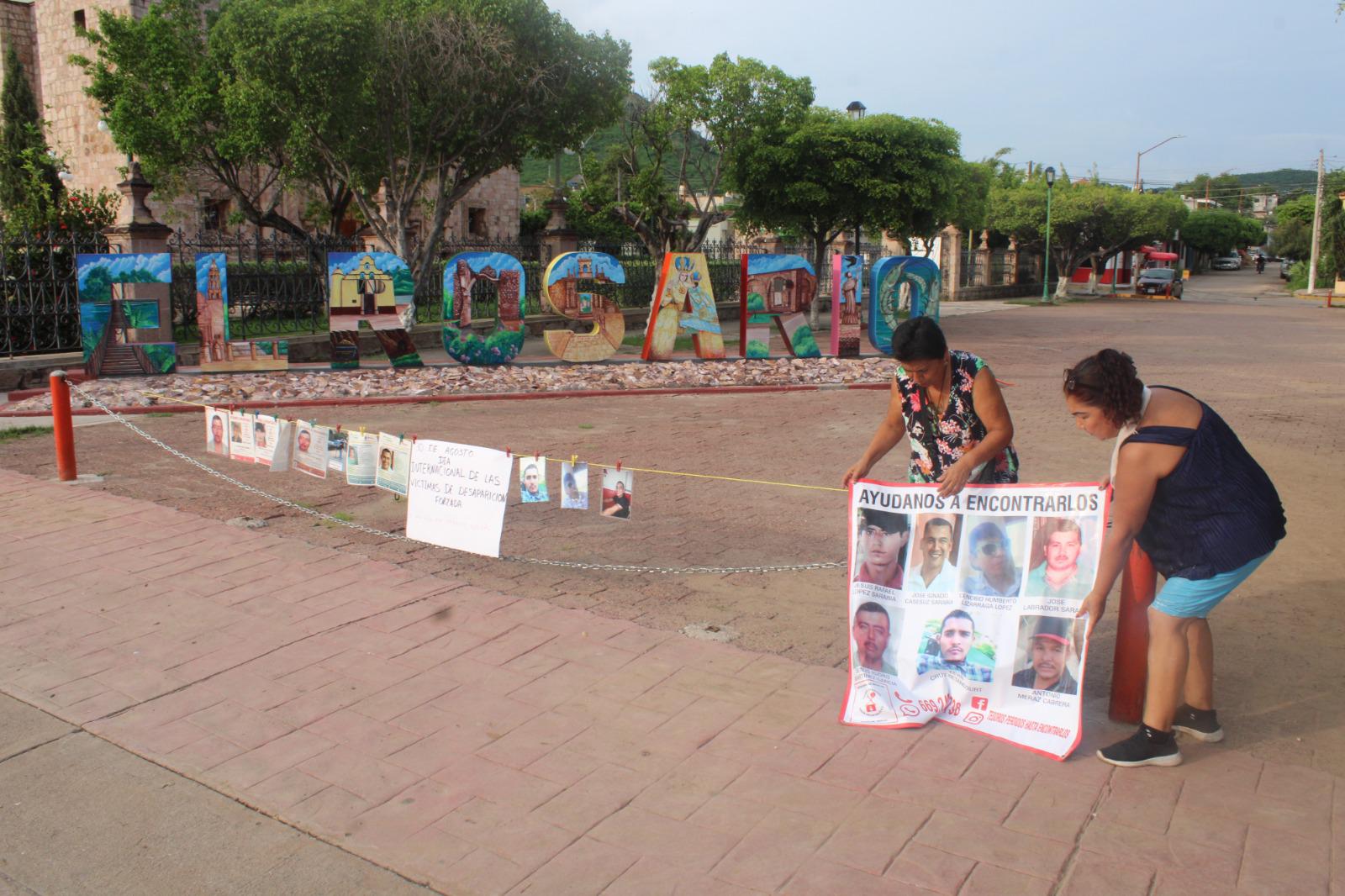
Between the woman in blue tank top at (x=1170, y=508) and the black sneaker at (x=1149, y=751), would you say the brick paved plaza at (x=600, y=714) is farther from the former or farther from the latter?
the woman in blue tank top at (x=1170, y=508)

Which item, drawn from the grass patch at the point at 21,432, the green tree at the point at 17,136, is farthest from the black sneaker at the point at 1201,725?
the green tree at the point at 17,136

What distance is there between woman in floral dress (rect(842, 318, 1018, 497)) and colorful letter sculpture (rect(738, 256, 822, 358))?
12.8 metres

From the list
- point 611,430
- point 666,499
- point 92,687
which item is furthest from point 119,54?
point 92,687

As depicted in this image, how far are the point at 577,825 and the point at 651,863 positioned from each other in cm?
36

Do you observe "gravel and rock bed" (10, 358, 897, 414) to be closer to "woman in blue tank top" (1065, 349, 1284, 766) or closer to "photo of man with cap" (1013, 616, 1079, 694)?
"photo of man with cap" (1013, 616, 1079, 694)

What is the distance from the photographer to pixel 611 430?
38.8 feet

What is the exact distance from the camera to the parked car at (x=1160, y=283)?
45594 millimetres

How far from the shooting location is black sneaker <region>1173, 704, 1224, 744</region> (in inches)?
164

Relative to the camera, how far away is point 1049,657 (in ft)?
13.3

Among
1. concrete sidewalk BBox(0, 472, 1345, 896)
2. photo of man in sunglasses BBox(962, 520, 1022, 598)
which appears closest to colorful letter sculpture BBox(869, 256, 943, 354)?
concrete sidewalk BBox(0, 472, 1345, 896)

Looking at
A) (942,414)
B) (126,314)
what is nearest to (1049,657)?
(942,414)

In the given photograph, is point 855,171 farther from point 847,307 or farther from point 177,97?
point 177,97

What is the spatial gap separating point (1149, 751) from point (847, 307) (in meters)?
15.3

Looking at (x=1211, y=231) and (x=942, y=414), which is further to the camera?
(x=1211, y=231)
